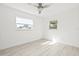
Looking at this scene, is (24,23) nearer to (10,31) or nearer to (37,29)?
(10,31)

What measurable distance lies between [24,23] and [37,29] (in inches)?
63.9

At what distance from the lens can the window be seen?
5.11 meters

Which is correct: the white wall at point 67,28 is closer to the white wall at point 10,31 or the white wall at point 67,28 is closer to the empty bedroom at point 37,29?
the empty bedroom at point 37,29

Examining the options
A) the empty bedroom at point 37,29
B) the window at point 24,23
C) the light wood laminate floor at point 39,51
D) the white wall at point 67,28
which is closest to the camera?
the light wood laminate floor at point 39,51

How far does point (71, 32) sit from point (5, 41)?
3963 mm

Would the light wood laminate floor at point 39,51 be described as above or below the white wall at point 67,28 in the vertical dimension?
below

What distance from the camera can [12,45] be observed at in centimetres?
447

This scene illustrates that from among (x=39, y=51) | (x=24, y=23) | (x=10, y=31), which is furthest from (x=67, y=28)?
(x=10, y=31)

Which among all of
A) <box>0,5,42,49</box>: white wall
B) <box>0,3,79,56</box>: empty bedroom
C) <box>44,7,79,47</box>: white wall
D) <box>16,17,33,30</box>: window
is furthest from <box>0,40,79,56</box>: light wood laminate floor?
<box>16,17,33,30</box>: window

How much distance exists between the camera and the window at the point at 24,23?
511 centimetres

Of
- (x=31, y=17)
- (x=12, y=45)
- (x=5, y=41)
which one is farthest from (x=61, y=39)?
(x=5, y=41)

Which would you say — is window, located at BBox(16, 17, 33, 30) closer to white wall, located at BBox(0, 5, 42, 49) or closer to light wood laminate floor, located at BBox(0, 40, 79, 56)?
white wall, located at BBox(0, 5, 42, 49)

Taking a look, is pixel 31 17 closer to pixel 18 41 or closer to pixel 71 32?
pixel 18 41

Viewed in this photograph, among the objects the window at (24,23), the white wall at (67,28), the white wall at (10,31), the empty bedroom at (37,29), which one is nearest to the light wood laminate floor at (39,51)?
the empty bedroom at (37,29)
